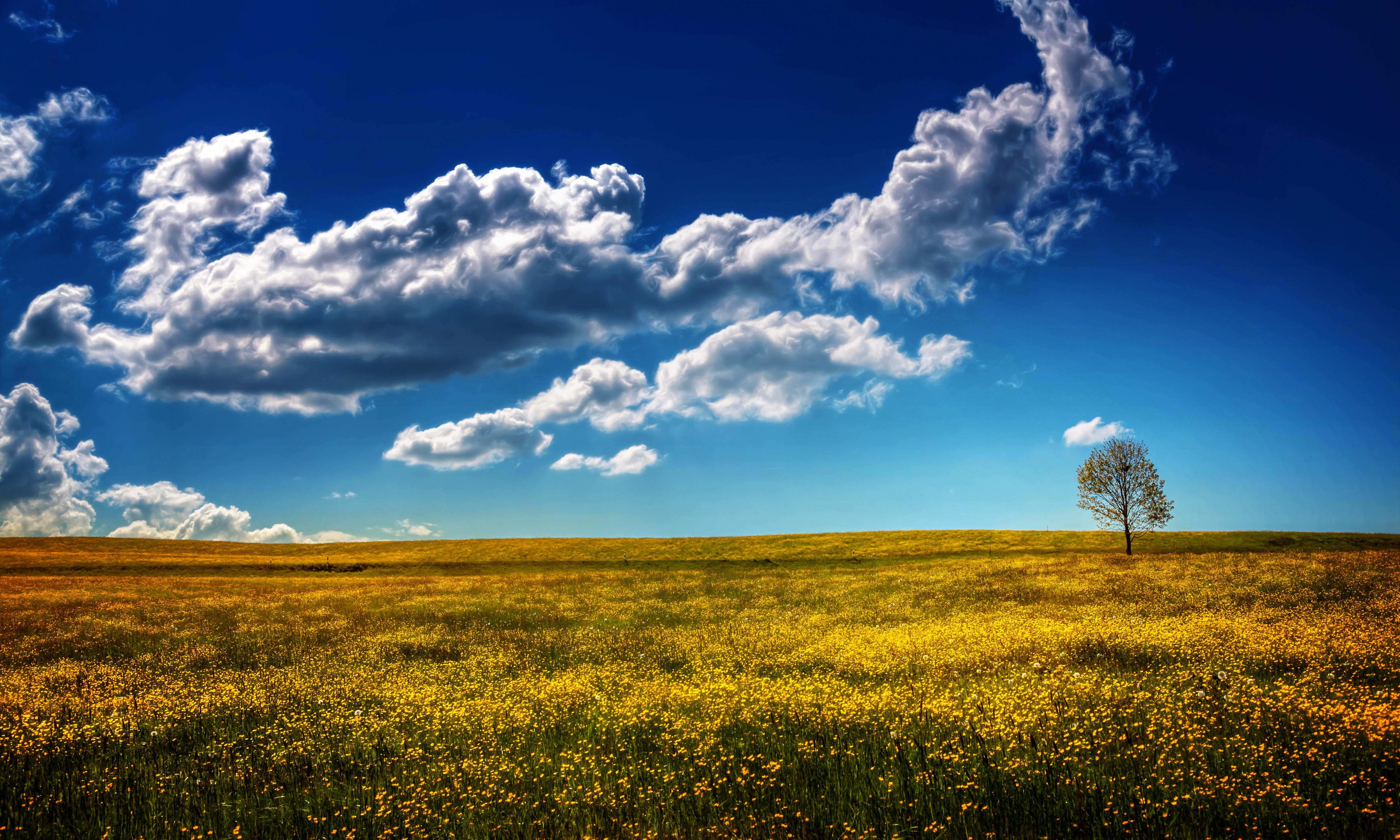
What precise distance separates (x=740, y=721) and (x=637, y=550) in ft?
208

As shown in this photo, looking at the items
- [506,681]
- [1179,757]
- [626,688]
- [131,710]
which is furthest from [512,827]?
[131,710]

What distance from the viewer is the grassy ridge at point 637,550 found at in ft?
184

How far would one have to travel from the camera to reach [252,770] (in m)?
9.65

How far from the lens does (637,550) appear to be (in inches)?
2862

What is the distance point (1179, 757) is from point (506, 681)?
12.5 m

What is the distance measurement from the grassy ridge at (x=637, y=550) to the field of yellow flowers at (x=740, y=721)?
3517cm

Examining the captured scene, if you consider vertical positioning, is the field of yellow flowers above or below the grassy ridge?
above

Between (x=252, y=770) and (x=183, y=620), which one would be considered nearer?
(x=252, y=770)

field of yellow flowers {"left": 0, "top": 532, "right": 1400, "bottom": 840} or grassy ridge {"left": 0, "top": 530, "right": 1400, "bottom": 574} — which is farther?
grassy ridge {"left": 0, "top": 530, "right": 1400, "bottom": 574}

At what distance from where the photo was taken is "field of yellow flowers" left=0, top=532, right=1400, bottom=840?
24.7 ft

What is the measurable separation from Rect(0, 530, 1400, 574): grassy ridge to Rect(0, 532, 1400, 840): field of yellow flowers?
115ft

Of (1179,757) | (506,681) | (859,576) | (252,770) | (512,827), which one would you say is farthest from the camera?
(859,576)

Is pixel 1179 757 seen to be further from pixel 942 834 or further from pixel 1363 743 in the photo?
pixel 942 834

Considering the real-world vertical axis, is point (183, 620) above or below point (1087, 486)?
below
